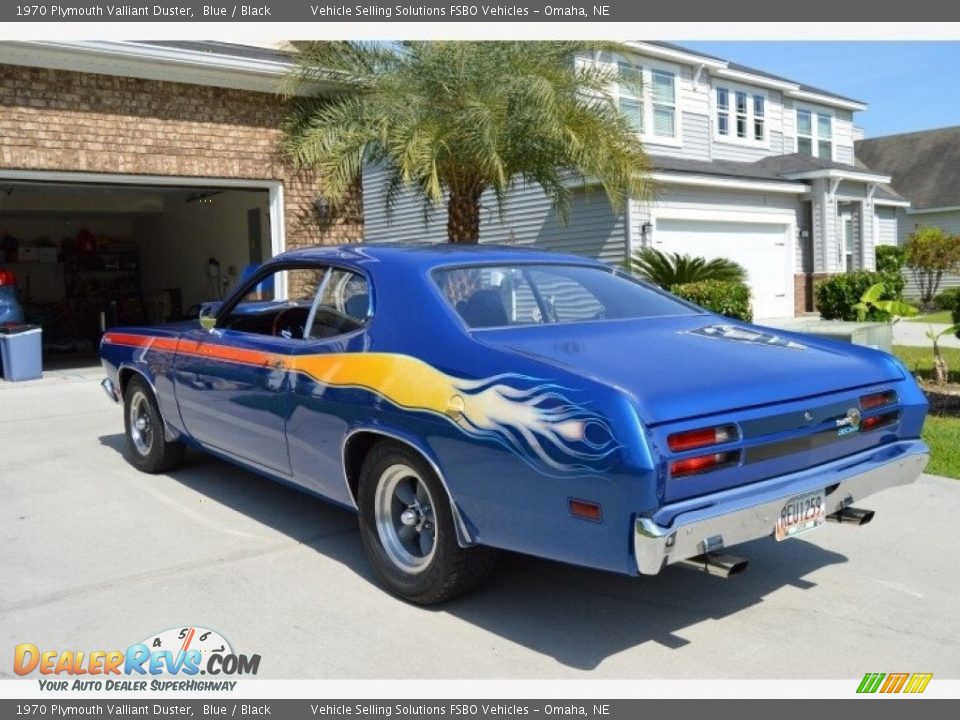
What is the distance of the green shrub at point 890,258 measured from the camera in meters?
26.0

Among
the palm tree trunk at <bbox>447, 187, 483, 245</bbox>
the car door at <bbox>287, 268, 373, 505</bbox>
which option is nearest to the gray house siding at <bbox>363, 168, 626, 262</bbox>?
the palm tree trunk at <bbox>447, 187, 483, 245</bbox>

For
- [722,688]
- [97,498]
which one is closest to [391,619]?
[722,688]

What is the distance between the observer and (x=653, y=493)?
320 centimetres

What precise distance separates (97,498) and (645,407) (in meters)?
4.37

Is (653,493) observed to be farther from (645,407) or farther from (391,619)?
(391,619)

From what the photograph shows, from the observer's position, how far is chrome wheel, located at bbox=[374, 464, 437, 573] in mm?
4156

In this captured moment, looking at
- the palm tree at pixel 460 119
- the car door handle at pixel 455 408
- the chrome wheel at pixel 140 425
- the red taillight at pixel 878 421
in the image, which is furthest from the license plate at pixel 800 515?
the palm tree at pixel 460 119

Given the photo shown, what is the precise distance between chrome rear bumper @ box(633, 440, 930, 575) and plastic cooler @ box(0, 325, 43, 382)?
11041 millimetres

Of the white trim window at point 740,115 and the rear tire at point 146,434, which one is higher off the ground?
the white trim window at point 740,115

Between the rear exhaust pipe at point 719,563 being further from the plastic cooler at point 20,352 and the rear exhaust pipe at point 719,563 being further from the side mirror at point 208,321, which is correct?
the plastic cooler at point 20,352

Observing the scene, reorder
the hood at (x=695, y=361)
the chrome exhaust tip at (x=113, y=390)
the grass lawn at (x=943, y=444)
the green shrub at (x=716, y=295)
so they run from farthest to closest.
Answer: the green shrub at (x=716, y=295) → the chrome exhaust tip at (x=113, y=390) → the grass lawn at (x=943, y=444) → the hood at (x=695, y=361)

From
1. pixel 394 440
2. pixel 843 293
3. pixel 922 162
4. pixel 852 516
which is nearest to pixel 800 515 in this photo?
pixel 852 516

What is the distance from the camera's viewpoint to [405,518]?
4211 millimetres

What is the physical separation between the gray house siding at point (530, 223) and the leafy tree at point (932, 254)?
13.7 metres
